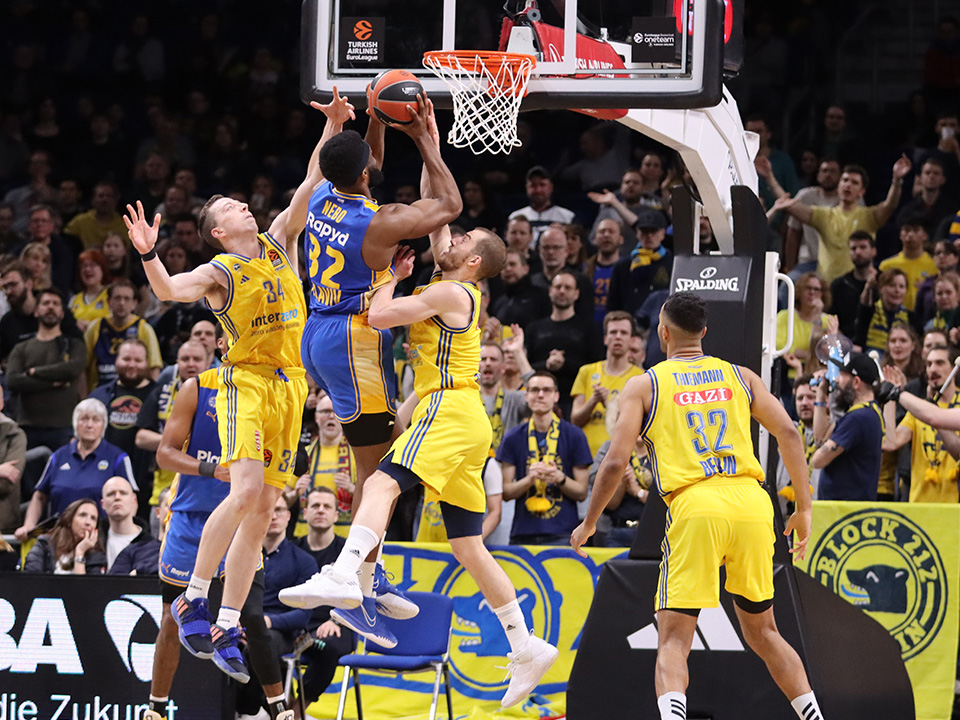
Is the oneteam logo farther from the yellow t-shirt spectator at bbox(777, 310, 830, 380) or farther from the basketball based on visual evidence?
the yellow t-shirt spectator at bbox(777, 310, 830, 380)

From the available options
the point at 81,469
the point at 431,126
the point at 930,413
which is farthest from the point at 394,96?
the point at 81,469

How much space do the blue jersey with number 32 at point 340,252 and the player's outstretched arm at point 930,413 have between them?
412 cm

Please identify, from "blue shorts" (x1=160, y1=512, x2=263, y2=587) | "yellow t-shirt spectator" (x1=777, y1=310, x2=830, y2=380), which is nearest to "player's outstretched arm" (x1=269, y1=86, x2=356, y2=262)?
"blue shorts" (x1=160, y1=512, x2=263, y2=587)

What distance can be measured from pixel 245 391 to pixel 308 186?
1.29m

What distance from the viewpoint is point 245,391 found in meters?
8.78

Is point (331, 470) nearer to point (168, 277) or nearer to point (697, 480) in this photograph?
point (168, 277)

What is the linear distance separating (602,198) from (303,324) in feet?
19.2

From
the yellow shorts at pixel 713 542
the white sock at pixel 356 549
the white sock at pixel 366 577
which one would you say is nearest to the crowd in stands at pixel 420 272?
the yellow shorts at pixel 713 542

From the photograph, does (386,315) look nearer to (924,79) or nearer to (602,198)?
(602,198)

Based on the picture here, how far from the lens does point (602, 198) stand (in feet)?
46.7

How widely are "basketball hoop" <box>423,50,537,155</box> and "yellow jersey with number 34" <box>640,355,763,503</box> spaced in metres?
1.64

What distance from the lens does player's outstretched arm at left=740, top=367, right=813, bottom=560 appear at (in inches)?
327

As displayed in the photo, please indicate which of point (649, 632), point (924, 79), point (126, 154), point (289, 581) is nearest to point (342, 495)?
point (289, 581)

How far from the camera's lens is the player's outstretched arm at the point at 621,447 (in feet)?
26.9
